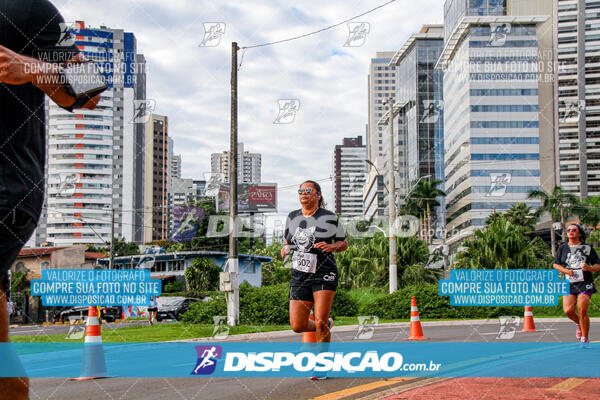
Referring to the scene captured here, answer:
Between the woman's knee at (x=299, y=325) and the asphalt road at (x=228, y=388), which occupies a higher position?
the woman's knee at (x=299, y=325)

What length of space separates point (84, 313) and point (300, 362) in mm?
26843

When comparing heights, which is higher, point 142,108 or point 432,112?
point 432,112

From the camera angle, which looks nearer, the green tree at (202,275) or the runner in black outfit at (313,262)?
the runner in black outfit at (313,262)

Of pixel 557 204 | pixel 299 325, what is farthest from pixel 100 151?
pixel 557 204

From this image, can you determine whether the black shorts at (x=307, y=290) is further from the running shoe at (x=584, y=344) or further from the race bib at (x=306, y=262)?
the running shoe at (x=584, y=344)

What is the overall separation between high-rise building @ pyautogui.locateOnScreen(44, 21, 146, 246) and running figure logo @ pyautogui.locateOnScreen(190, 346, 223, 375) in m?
1.51

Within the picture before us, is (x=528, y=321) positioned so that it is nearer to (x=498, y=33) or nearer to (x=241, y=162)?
(x=241, y=162)

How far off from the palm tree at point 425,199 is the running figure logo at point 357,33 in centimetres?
6167

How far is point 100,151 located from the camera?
3453 centimetres

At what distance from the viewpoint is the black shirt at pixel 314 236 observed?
16.8 feet

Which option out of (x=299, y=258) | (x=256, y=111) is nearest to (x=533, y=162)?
(x=256, y=111)

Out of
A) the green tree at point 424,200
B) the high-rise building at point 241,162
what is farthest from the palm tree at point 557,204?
the high-rise building at point 241,162

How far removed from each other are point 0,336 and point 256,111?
52.2 ft

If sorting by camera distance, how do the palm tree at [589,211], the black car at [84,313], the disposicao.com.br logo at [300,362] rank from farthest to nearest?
the palm tree at [589,211]
the black car at [84,313]
the disposicao.com.br logo at [300,362]
